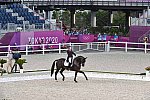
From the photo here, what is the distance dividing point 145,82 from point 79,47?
18.8 m

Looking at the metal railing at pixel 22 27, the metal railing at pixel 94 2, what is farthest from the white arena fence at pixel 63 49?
the metal railing at pixel 94 2

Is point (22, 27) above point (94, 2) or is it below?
below

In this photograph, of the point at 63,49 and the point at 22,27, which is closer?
the point at 63,49

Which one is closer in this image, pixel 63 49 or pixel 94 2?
pixel 63 49

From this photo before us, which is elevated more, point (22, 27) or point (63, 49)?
point (22, 27)

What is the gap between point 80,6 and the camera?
7425 cm

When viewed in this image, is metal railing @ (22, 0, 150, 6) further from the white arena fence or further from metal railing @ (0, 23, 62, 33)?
the white arena fence

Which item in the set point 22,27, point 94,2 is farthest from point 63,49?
point 94,2

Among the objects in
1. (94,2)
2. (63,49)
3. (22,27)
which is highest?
(94,2)

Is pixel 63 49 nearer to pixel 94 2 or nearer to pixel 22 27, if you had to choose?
pixel 22 27

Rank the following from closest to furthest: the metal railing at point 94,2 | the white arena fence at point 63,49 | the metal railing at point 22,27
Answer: the white arena fence at point 63,49
the metal railing at point 22,27
the metal railing at point 94,2

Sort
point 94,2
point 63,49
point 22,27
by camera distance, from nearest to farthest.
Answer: point 63,49 < point 22,27 < point 94,2

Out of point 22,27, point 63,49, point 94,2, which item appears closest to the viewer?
point 63,49

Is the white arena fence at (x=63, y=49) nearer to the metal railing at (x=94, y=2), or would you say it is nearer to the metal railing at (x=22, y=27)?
the metal railing at (x=22, y=27)
